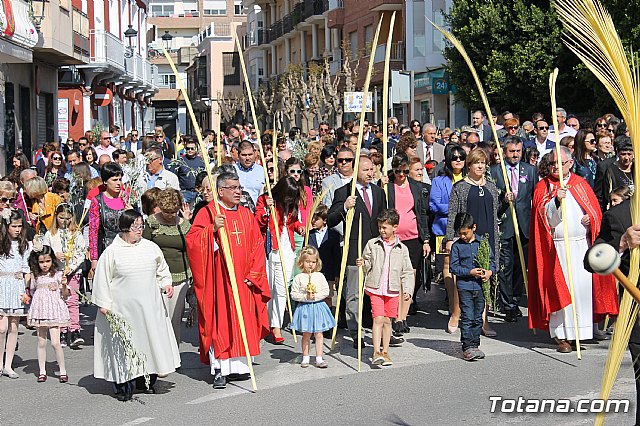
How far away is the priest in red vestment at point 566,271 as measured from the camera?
1037 cm

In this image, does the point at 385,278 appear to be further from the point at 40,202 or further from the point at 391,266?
the point at 40,202

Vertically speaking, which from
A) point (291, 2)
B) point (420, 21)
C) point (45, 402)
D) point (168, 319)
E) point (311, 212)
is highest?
point (291, 2)

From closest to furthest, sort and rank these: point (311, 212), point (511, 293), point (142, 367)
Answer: point (142, 367) < point (311, 212) < point (511, 293)

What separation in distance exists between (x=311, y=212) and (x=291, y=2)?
5453 cm

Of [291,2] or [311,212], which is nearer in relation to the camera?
[311,212]

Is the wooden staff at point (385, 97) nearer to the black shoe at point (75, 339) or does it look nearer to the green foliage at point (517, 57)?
the black shoe at point (75, 339)

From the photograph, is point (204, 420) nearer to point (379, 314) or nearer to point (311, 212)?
point (379, 314)

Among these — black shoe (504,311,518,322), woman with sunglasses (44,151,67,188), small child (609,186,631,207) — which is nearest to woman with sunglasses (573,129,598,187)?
black shoe (504,311,518,322)

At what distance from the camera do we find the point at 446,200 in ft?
39.6

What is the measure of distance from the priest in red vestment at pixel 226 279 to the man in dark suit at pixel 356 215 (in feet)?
4.37

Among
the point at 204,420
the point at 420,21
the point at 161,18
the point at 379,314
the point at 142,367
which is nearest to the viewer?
the point at 204,420

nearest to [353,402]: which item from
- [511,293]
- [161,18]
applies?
[511,293]

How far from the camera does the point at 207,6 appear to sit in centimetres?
9094

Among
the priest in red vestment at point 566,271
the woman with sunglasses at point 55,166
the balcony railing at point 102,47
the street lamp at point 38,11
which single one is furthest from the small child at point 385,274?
the balcony railing at point 102,47
